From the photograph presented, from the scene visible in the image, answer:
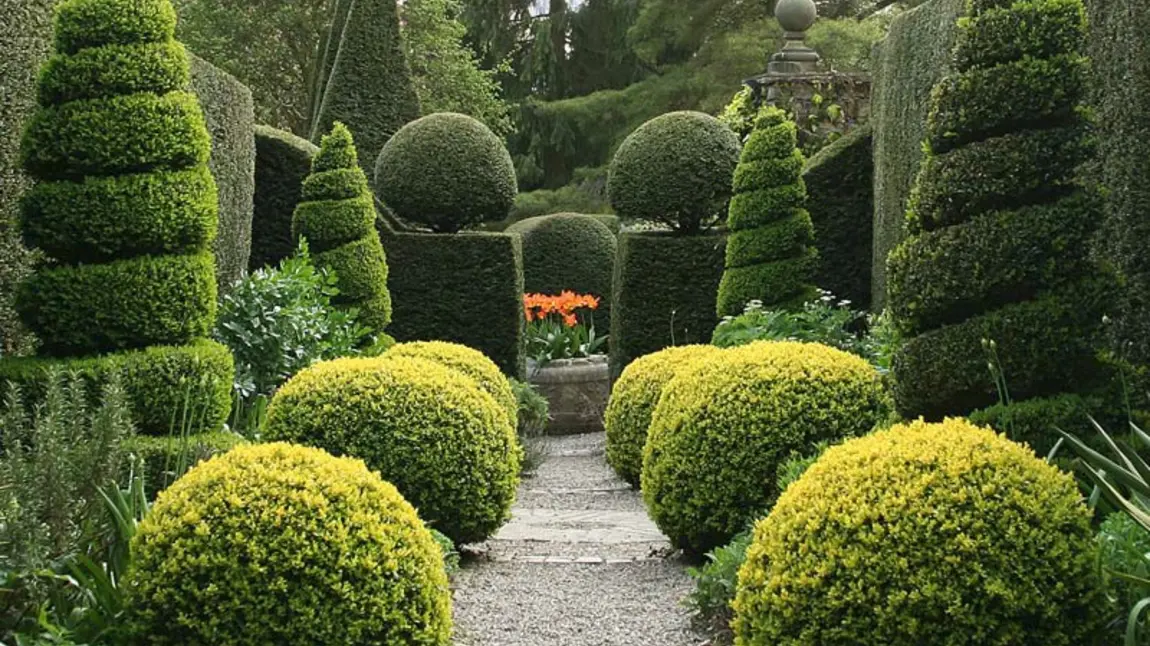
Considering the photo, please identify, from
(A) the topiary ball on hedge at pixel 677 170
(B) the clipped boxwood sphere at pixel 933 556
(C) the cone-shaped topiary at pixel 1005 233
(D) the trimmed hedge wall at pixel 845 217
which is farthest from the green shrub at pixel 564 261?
(B) the clipped boxwood sphere at pixel 933 556

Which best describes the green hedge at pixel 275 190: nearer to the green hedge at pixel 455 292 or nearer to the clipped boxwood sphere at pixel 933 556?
the green hedge at pixel 455 292

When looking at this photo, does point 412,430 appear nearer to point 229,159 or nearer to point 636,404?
point 636,404

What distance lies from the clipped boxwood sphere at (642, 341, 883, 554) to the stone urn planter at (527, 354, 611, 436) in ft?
27.7

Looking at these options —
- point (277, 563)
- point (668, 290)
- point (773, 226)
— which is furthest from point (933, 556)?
point (668, 290)

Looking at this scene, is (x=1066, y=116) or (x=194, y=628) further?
(x=1066, y=116)

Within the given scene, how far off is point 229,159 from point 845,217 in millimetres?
5845

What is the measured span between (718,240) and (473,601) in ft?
26.8

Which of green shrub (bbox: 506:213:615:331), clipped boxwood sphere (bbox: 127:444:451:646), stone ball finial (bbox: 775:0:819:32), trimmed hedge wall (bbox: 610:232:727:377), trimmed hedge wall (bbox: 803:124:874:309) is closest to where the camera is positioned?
clipped boxwood sphere (bbox: 127:444:451:646)

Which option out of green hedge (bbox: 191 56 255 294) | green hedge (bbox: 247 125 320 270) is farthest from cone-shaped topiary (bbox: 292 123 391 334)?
green hedge (bbox: 247 125 320 270)

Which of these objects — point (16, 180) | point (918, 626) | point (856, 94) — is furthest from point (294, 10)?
point (918, 626)

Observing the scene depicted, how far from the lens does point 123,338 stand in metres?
6.93

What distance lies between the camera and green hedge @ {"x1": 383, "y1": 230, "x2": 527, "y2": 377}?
1436 cm

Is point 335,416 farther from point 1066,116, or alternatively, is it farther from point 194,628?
point 1066,116

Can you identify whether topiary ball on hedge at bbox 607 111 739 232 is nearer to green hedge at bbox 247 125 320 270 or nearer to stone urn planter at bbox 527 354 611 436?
stone urn planter at bbox 527 354 611 436
